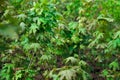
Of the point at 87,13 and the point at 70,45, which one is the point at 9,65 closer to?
the point at 70,45

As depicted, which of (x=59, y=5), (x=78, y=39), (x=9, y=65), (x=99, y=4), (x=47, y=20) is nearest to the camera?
(x=47, y=20)

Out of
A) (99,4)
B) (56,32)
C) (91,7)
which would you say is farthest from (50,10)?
(99,4)

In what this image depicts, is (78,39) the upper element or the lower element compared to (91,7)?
lower

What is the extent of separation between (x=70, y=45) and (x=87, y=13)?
3.33 feet

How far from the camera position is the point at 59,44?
5.17 m

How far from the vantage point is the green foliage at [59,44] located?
421cm

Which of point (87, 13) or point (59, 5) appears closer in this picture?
point (87, 13)

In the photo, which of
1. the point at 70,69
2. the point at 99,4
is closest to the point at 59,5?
the point at 99,4

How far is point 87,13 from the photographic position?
19.8ft

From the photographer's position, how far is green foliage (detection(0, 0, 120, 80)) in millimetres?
4215

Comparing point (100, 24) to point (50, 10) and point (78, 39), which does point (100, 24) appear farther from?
point (50, 10)

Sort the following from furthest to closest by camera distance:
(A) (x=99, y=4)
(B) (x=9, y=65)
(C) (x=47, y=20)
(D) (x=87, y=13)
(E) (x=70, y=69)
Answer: (A) (x=99, y=4) < (D) (x=87, y=13) < (B) (x=9, y=65) < (C) (x=47, y=20) < (E) (x=70, y=69)

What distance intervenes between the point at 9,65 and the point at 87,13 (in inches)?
93.0

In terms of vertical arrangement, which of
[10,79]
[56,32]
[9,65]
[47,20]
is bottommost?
[10,79]
